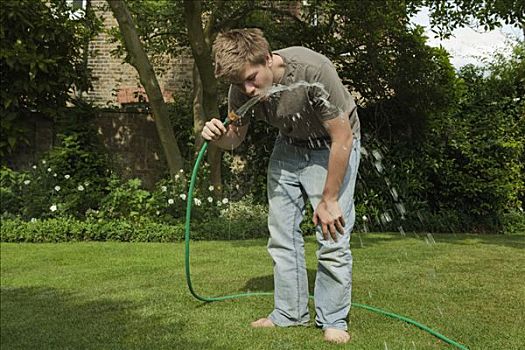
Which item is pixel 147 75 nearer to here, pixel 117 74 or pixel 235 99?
pixel 117 74

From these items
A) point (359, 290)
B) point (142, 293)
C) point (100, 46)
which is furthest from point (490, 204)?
point (100, 46)

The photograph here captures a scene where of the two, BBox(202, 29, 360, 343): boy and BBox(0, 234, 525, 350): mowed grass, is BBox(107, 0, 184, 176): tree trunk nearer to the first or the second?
BBox(0, 234, 525, 350): mowed grass

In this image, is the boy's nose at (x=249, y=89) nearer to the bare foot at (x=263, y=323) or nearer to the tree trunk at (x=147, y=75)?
the bare foot at (x=263, y=323)

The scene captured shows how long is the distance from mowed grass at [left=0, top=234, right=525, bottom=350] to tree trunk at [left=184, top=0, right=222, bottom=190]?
7.83ft

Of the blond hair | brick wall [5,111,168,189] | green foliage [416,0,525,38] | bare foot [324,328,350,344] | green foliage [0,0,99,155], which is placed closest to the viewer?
the blond hair

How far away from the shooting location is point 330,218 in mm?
2844

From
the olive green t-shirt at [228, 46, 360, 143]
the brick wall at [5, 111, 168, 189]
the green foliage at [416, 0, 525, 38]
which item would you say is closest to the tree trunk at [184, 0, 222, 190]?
the brick wall at [5, 111, 168, 189]

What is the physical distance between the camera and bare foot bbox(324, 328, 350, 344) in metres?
2.93

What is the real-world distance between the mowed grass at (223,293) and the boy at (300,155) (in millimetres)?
191

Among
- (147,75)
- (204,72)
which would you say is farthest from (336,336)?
(147,75)

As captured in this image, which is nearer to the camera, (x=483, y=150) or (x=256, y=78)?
(x=256, y=78)

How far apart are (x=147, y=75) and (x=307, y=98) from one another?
225 inches

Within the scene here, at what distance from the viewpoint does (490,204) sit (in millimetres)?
8727

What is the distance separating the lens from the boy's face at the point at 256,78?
2.76 meters
